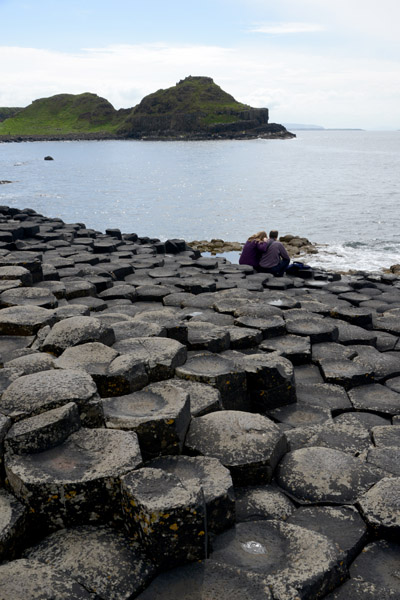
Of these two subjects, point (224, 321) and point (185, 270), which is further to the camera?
point (185, 270)

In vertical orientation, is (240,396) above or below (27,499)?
below

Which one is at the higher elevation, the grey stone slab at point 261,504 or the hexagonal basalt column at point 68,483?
the hexagonal basalt column at point 68,483

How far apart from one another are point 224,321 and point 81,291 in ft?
8.08

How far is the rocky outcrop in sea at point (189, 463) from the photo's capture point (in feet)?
8.89

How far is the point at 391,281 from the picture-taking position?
12.8 meters

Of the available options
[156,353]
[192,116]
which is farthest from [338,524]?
[192,116]

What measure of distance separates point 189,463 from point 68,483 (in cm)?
88

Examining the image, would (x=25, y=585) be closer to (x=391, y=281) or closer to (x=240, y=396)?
(x=240, y=396)

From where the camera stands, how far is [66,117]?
556 feet

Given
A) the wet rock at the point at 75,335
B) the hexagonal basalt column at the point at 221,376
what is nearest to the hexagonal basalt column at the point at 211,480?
the hexagonal basalt column at the point at 221,376

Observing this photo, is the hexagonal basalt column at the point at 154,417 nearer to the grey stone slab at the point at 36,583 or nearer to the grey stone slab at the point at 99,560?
the grey stone slab at the point at 99,560

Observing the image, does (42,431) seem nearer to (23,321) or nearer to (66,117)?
(23,321)

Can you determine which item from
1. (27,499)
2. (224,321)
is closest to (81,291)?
(224,321)

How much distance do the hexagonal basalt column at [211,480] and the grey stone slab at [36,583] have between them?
2.74 feet
